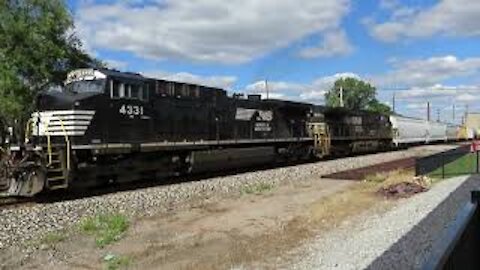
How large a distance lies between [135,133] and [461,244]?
690 inches

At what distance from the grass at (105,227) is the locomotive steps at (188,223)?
0.17 m

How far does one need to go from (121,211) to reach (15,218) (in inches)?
91.3

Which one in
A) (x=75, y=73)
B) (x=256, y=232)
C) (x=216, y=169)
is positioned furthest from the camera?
(x=216, y=169)

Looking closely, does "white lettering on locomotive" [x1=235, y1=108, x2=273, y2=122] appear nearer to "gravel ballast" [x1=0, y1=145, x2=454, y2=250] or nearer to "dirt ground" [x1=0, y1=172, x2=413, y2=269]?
"gravel ballast" [x1=0, y1=145, x2=454, y2=250]

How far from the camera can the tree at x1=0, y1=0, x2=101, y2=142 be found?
34594 millimetres

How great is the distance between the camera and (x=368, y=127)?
152 feet

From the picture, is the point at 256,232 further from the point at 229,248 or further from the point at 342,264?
the point at 342,264

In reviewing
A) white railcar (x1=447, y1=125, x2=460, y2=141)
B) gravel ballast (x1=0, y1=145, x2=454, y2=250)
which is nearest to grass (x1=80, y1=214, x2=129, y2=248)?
gravel ballast (x1=0, y1=145, x2=454, y2=250)

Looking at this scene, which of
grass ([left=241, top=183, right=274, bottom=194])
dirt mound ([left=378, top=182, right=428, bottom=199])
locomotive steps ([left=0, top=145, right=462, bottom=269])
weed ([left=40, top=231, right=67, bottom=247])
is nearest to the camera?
locomotive steps ([left=0, top=145, right=462, bottom=269])

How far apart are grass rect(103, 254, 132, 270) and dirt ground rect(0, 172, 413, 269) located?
0.05m

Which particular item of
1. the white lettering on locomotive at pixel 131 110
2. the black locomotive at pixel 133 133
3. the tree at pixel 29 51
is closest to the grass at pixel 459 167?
the black locomotive at pixel 133 133

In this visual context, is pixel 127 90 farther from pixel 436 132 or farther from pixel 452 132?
pixel 452 132

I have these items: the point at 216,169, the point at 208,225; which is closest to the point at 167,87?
the point at 216,169

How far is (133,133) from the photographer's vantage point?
20578 mm
